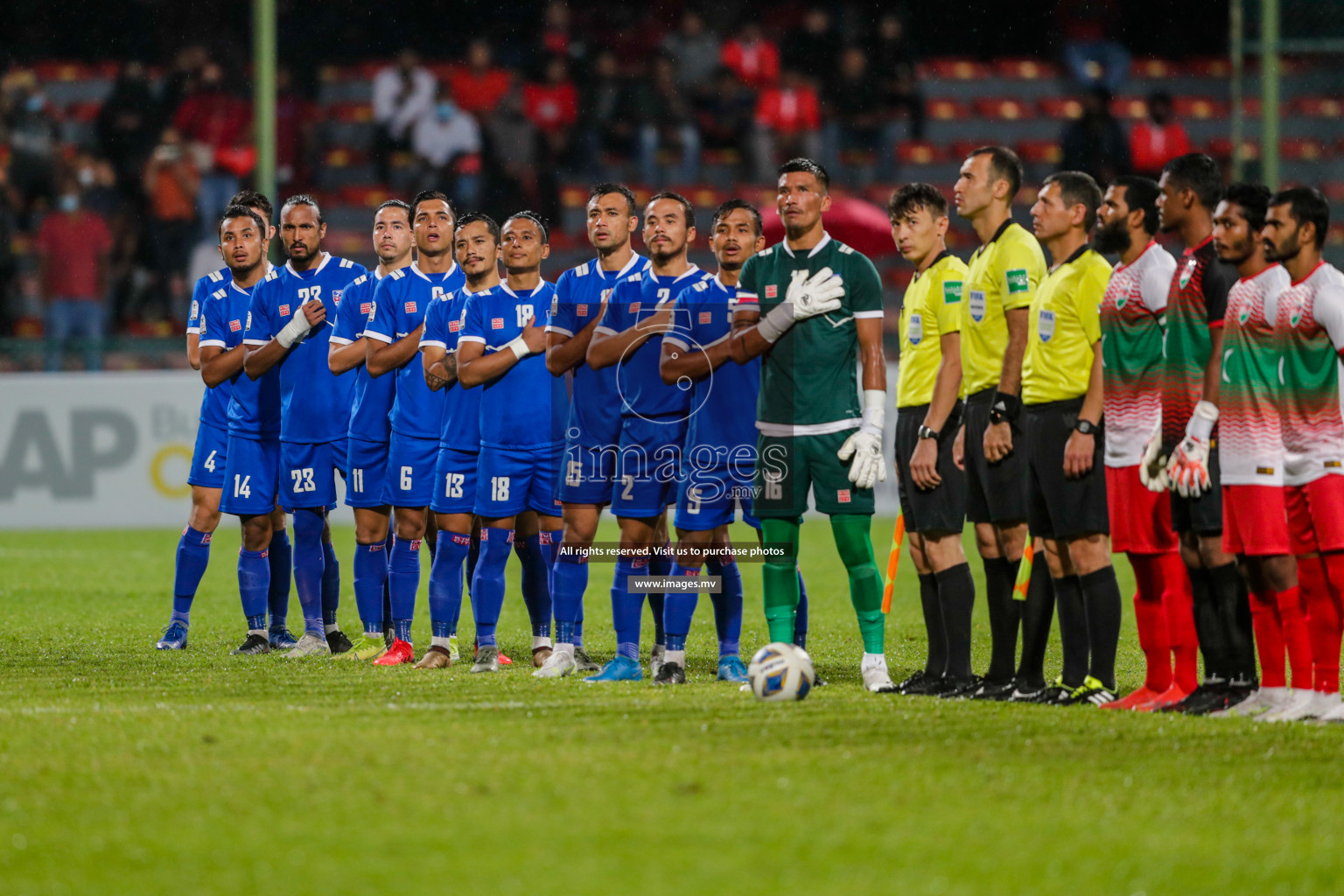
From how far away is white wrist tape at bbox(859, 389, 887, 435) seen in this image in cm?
645

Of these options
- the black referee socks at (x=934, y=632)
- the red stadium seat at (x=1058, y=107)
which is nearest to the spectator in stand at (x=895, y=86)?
the red stadium seat at (x=1058, y=107)

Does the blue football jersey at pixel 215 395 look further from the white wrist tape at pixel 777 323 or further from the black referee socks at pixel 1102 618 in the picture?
the black referee socks at pixel 1102 618

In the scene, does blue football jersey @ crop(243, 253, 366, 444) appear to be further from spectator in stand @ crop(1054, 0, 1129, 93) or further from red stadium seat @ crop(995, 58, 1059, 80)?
red stadium seat @ crop(995, 58, 1059, 80)

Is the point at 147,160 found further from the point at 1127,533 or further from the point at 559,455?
the point at 1127,533

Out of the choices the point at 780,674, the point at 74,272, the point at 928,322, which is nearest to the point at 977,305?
the point at 928,322

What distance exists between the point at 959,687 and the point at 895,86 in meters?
14.4

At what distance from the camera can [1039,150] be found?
20.2 metres

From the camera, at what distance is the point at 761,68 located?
19875 mm

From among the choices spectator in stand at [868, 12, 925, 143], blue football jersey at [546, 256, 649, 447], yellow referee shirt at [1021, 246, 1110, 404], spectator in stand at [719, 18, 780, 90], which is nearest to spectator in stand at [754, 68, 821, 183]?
spectator in stand at [719, 18, 780, 90]

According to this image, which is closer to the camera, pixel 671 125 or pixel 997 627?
pixel 997 627

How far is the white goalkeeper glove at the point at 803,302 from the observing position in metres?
6.46

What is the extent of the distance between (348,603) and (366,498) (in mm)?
2925

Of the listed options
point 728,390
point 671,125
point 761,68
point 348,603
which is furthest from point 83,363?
point 728,390

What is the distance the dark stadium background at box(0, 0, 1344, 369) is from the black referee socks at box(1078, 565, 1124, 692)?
11933 mm
